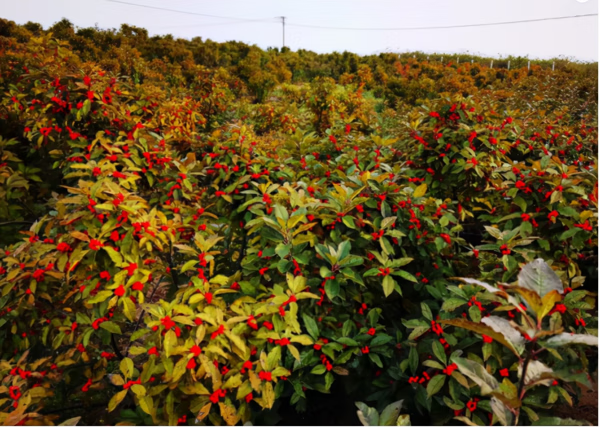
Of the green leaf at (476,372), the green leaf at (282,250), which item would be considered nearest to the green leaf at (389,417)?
the green leaf at (476,372)

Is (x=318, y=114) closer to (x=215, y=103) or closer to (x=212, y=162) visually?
(x=215, y=103)

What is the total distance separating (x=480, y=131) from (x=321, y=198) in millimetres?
1050

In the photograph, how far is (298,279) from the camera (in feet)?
4.67

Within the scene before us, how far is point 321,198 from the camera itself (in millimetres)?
1746

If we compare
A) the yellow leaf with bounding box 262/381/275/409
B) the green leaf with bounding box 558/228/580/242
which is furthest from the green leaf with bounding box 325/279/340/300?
the green leaf with bounding box 558/228/580/242

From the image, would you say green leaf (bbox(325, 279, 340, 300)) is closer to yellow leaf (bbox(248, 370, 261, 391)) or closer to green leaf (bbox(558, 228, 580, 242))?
yellow leaf (bbox(248, 370, 261, 391))

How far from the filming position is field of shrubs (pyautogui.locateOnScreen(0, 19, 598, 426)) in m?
1.22

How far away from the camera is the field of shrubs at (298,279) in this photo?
1225mm

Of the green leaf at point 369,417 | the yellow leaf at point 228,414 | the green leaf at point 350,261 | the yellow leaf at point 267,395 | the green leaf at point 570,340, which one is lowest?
the yellow leaf at point 228,414

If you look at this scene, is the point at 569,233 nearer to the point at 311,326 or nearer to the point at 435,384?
the point at 435,384

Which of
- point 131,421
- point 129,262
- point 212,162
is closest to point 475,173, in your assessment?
point 212,162

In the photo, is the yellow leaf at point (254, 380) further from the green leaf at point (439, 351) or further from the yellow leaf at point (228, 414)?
the green leaf at point (439, 351)

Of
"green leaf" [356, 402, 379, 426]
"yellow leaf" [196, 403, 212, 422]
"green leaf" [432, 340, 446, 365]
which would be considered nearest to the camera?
"green leaf" [356, 402, 379, 426]

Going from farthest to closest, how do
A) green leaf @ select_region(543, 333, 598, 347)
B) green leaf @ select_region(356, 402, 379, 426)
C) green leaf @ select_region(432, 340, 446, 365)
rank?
green leaf @ select_region(432, 340, 446, 365), green leaf @ select_region(356, 402, 379, 426), green leaf @ select_region(543, 333, 598, 347)
